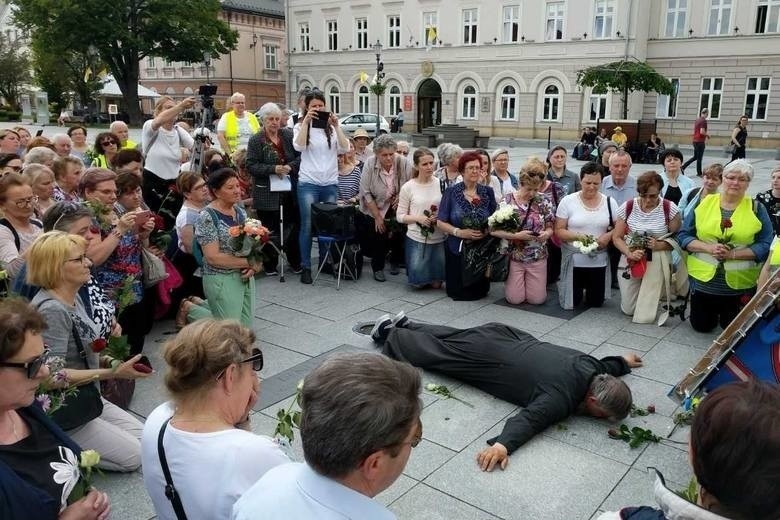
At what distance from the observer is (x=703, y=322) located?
6000 mm

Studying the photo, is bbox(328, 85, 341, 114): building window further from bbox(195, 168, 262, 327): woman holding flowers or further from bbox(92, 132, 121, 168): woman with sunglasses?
bbox(195, 168, 262, 327): woman holding flowers

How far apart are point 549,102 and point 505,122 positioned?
2.99m

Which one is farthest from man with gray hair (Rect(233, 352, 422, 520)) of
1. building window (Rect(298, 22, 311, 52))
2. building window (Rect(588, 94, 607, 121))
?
building window (Rect(298, 22, 311, 52))

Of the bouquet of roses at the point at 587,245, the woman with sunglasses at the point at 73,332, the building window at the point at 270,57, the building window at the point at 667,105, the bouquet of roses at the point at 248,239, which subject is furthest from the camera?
the building window at the point at 270,57

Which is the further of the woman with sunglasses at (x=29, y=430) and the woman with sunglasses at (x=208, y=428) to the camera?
the woman with sunglasses at (x=29, y=430)

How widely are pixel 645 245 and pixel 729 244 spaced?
0.83 meters

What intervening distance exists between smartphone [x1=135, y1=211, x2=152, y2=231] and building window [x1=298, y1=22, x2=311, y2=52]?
45.4 metres

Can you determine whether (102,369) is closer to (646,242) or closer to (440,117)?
(646,242)

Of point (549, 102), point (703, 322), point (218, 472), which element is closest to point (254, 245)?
point (218, 472)

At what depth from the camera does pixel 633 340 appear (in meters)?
5.82

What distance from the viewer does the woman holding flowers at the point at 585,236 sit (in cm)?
660

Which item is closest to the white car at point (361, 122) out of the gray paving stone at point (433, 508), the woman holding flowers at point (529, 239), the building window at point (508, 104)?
the building window at point (508, 104)

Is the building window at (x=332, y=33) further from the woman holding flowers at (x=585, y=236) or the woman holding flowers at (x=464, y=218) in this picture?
the woman holding flowers at (x=585, y=236)

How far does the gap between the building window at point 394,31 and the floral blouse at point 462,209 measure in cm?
3826
